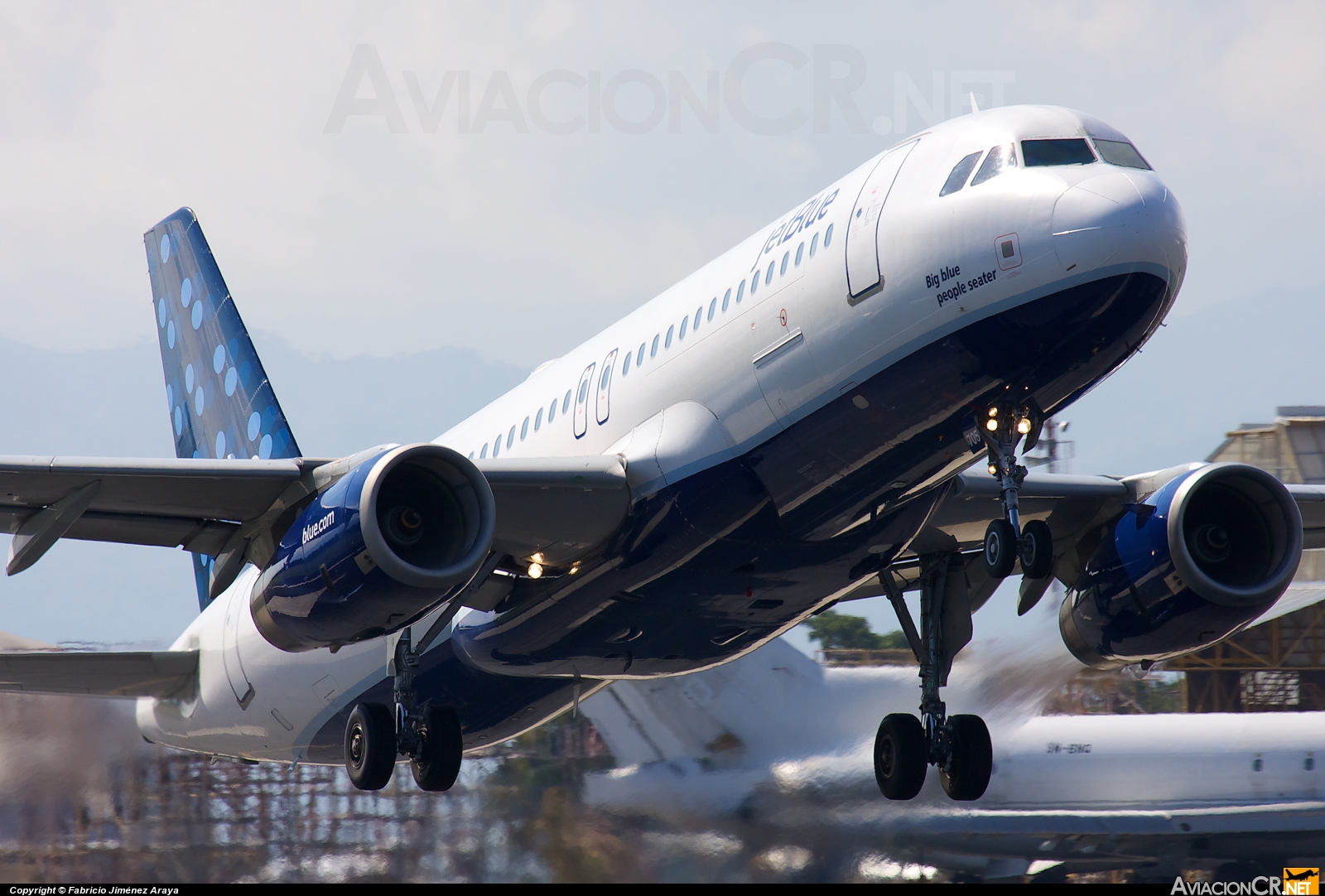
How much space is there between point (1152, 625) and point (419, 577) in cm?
860

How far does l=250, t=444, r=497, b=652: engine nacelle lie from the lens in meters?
12.5

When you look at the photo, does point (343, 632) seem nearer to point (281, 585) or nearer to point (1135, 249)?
point (281, 585)

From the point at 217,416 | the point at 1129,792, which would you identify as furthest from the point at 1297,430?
the point at 217,416

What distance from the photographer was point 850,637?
103 feet

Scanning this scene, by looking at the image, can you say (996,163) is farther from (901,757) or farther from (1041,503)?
(901,757)

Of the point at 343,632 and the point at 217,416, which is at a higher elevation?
the point at 217,416

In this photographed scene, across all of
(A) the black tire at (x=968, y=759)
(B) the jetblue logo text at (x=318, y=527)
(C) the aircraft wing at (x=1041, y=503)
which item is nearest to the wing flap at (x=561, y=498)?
(B) the jetblue logo text at (x=318, y=527)

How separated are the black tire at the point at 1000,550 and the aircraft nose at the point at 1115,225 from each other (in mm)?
2323

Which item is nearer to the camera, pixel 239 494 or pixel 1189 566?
pixel 239 494

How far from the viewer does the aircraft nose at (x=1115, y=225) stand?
1082cm

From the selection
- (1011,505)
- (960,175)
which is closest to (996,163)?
(960,175)

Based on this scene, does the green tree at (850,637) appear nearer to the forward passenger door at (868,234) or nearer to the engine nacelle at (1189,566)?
the engine nacelle at (1189,566)

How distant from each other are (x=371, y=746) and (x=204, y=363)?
32.7ft

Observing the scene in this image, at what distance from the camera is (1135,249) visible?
1082 centimetres
